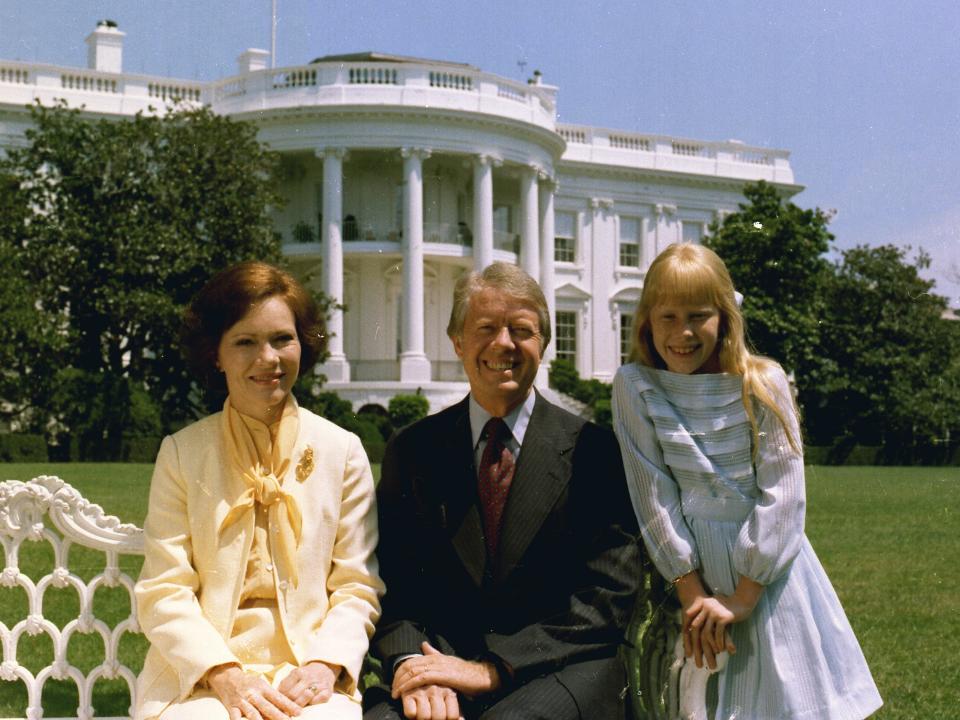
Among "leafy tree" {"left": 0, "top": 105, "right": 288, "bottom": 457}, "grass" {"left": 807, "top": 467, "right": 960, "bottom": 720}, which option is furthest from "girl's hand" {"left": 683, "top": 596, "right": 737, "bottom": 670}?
"leafy tree" {"left": 0, "top": 105, "right": 288, "bottom": 457}

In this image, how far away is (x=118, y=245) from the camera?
25.3m

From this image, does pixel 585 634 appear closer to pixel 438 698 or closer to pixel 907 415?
pixel 438 698

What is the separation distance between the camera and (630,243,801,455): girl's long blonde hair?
152 inches

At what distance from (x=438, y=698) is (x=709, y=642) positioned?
96 cm

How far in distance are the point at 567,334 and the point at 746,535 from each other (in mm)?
39275

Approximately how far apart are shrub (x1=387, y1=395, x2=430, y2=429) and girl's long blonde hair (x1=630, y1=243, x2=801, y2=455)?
25.4m

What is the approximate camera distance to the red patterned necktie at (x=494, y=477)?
12.9 ft

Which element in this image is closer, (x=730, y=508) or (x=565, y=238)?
(x=730, y=508)

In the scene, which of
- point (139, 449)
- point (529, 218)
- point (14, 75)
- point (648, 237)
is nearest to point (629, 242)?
point (648, 237)

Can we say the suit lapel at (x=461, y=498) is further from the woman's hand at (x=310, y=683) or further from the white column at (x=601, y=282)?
the white column at (x=601, y=282)

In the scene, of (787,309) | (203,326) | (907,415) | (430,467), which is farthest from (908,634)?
(907,415)

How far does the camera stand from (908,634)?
7.94 meters

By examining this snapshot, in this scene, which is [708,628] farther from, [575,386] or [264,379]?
[575,386]

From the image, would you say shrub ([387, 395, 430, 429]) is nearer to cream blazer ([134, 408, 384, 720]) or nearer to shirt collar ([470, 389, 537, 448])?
shirt collar ([470, 389, 537, 448])
